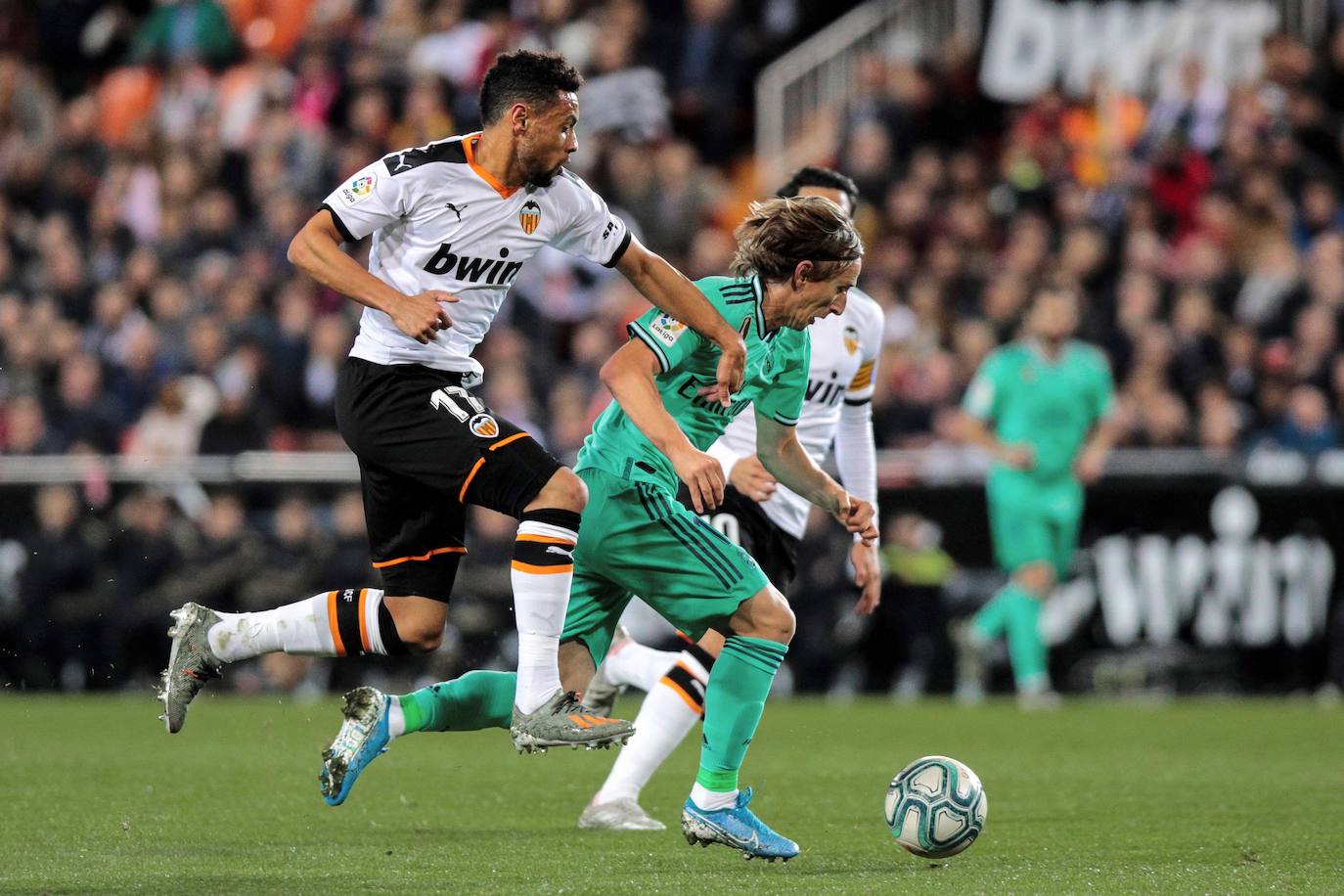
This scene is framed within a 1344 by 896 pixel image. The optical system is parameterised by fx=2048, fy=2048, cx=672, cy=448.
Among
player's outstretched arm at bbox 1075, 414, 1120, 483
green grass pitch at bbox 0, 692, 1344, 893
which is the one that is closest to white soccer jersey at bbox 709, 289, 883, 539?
green grass pitch at bbox 0, 692, 1344, 893

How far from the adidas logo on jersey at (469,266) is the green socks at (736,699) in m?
1.38

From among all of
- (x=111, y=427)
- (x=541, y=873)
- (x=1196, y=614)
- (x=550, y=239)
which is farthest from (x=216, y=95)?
(x=541, y=873)

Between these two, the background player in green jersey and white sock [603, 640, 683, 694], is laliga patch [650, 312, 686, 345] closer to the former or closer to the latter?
white sock [603, 640, 683, 694]

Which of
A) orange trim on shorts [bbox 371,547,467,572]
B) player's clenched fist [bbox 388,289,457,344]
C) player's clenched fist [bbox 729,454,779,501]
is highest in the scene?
player's clenched fist [bbox 388,289,457,344]

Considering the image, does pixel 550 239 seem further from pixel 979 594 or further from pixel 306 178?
pixel 306 178

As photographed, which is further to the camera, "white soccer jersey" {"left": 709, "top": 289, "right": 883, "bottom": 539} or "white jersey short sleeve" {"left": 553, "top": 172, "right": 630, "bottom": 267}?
"white soccer jersey" {"left": 709, "top": 289, "right": 883, "bottom": 539}

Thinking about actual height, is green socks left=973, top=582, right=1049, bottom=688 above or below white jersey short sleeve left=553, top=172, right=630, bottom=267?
below

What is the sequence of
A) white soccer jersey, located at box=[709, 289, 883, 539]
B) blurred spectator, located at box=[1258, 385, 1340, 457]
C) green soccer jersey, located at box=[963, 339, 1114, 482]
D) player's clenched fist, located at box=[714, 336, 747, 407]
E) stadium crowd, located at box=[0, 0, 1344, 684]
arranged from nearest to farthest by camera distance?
player's clenched fist, located at box=[714, 336, 747, 407], white soccer jersey, located at box=[709, 289, 883, 539], green soccer jersey, located at box=[963, 339, 1114, 482], blurred spectator, located at box=[1258, 385, 1340, 457], stadium crowd, located at box=[0, 0, 1344, 684]

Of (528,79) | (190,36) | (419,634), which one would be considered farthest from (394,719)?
(190,36)

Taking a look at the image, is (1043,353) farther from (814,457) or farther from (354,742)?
(354,742)

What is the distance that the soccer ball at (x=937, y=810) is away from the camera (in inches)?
236

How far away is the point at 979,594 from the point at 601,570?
8.02m

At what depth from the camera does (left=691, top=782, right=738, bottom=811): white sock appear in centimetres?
605

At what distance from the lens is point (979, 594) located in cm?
1392
